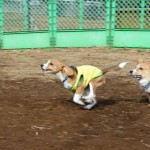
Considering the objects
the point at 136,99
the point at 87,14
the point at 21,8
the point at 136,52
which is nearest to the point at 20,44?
the point at 21,8

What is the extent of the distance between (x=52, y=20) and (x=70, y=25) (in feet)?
1.82

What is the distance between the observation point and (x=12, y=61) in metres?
11.2

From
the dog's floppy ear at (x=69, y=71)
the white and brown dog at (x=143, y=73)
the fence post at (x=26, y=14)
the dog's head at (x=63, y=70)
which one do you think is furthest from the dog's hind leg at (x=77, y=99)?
the fence post at (x=26, y=14)

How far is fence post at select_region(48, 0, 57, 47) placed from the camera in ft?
44.4

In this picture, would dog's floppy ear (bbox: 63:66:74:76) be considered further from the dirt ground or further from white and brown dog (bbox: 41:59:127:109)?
the dirt ground

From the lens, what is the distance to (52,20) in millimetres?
13602

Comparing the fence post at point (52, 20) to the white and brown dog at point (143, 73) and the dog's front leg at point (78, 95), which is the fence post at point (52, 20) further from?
the dog's front leg at point (78, 95)

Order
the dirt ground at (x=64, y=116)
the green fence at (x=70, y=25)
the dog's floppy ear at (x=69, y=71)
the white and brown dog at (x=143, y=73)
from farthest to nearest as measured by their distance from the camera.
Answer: the green fence at (x=70, y=25), the white and brown dog at (x=143, y=73), the dog's floppy ear at (x=69, y=71), the dirt ground at (x=64, y=116)

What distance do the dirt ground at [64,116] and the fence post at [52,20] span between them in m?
3.44

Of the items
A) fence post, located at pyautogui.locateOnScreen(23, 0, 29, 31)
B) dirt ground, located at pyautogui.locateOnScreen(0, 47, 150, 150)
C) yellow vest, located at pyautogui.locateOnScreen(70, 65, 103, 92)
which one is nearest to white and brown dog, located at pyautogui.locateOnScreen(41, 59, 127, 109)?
yellow vest, located at pyautogui.locateOnScreen(70, 65, 103, 92)

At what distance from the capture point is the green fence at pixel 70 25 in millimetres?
13477

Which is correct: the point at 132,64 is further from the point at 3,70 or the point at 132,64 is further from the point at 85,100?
the point at 85,100

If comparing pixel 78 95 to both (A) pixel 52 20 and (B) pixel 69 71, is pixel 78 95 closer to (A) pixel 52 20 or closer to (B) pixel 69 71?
(B) pixel 69 71

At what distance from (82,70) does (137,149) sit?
6.85 feet
